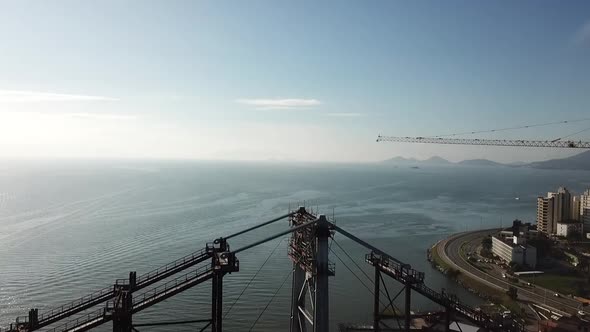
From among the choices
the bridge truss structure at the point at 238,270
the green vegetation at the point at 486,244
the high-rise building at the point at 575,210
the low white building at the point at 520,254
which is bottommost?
the green vegetation at the point at 486,244

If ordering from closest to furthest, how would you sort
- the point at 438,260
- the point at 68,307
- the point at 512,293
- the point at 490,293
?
the point at 68,307 → the point at 512,293 → the point at 490,293 → the point at 438,260

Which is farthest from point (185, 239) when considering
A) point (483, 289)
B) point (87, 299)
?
point (483, 289)

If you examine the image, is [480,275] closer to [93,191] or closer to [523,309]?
[523,309]

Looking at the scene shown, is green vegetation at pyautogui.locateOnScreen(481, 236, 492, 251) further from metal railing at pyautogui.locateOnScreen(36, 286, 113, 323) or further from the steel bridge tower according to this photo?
metal railing at pyautogui.locateOnScreen(36, 286, 113, 323)

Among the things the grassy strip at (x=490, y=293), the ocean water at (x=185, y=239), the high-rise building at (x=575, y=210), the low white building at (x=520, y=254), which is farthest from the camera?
the high-rise building at (x=575, y=210)

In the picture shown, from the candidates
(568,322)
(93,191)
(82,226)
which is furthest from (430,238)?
(93,191)

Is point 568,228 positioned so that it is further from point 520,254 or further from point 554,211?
point 520,254

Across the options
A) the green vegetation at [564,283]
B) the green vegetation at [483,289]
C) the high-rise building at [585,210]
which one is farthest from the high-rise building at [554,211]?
the green vegetation at [483,289]

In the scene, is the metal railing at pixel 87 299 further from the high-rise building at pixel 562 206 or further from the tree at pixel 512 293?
the high-rise building at pixel 562 206
